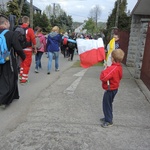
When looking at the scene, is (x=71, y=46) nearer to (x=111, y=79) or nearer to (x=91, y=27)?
(x=111, y=79)

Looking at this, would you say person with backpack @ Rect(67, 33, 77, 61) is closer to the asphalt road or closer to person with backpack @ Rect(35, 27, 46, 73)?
person with backpack @ Rect(35, 27, 46, 73)

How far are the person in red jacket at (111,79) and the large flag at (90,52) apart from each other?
0.91 meters

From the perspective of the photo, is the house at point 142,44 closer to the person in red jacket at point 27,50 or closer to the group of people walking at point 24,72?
the group of people walking at point 24,72

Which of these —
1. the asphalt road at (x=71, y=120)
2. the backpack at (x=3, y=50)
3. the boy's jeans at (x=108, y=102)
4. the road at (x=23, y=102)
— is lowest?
the road at (x=23, y=102)

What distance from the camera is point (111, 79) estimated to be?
4.33 meters

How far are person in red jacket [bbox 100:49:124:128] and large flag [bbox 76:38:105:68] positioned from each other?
3.00 ft

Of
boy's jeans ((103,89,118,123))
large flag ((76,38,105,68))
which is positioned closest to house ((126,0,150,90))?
large flag ((76,38,105,68))

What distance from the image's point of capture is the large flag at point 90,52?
5.22 meters

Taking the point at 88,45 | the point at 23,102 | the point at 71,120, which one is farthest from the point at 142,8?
the point at 71,120

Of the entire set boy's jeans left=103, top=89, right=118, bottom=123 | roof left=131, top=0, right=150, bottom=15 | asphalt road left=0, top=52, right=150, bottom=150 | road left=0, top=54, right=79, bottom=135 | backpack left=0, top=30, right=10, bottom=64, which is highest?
roof left=131, top=0, right=150, bottom=15

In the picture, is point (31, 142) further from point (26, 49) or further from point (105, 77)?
point (26, 49)

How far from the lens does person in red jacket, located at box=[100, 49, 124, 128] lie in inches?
167

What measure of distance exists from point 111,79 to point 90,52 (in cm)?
111

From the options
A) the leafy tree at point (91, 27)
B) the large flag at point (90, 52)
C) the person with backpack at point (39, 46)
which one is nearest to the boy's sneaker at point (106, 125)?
the large flag at point (90, 52)
